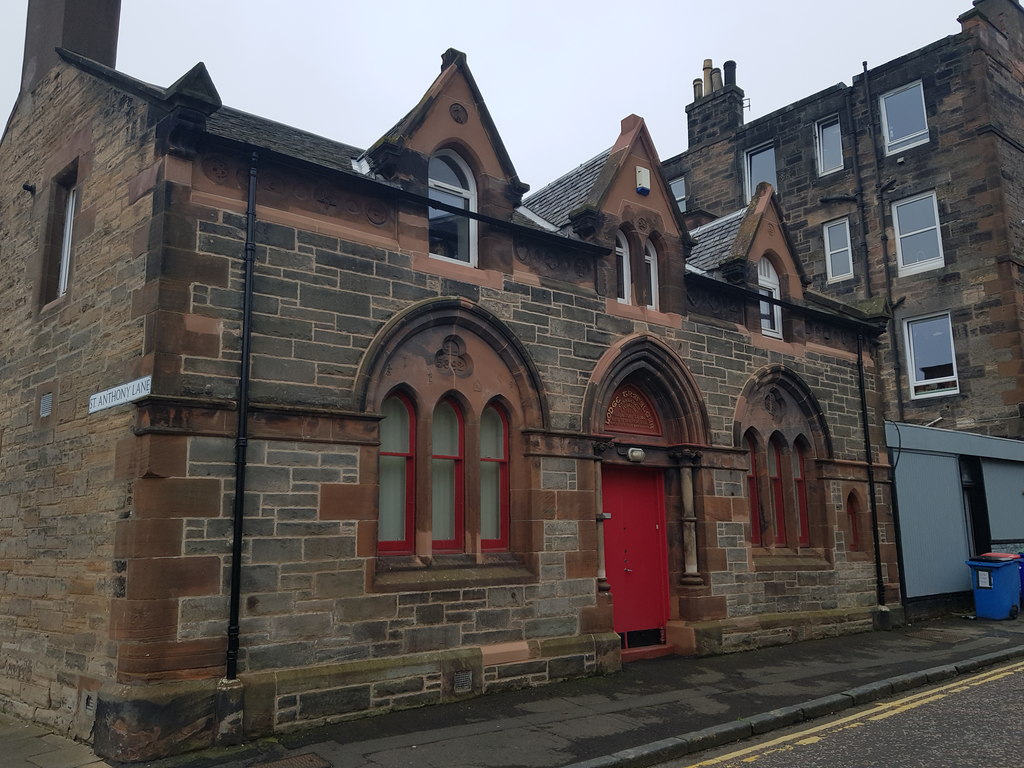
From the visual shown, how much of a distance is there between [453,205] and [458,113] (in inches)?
46.8

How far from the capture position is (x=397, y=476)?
9.67 metres

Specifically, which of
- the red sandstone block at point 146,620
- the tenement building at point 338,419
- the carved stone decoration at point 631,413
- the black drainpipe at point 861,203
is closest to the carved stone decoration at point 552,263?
the tenement building at point 338,419

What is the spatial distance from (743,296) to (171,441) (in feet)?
31.8

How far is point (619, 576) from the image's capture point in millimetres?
12102

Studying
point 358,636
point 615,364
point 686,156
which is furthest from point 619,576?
point 686,156

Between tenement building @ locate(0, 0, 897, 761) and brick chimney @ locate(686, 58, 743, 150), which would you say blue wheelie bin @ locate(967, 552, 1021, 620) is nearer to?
tenement building @ locate(0, 0, 897, 761)

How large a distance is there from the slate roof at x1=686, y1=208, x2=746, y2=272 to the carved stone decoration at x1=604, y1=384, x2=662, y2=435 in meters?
3.39

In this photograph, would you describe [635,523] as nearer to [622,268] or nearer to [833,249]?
[622,268]

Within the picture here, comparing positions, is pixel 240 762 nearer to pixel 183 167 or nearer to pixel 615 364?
pixel 183 167

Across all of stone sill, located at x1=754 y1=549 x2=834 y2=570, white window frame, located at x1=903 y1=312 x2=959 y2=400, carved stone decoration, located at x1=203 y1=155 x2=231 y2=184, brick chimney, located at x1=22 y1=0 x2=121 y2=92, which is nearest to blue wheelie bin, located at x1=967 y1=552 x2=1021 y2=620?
stone sill, located at x1=754 y1=549 x2=834 y2=570

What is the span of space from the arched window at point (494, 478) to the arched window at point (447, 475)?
38 cm

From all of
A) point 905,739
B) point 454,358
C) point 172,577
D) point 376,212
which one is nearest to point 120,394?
point 172,577

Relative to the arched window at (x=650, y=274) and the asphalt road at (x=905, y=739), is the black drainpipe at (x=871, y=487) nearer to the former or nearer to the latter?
the arched window at (x=650, y=274)

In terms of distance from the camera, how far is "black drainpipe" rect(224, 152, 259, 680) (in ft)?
25.4
